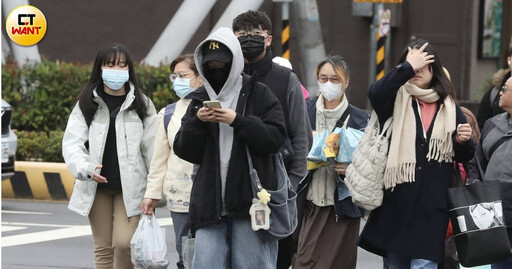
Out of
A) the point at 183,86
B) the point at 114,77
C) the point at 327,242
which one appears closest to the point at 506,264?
the point at 327,242

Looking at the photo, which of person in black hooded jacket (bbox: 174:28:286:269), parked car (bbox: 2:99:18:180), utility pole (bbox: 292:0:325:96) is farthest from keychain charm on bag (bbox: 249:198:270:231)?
utility pole (bbox: 292:0:325:96)

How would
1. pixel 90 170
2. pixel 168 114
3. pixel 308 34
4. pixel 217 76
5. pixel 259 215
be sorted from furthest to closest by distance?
pixel 308 34 < pixel 168 114 < pixel 90 170 < pixel 217 76 < pixel 259 215

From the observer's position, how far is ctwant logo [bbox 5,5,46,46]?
16141 millimetres

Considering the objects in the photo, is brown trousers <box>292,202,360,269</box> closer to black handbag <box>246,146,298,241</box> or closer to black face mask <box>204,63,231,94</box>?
black handbag <box>246,146,298,241</box>

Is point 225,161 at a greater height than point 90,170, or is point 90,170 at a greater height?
point 225,161

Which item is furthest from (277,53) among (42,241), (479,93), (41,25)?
(42,241)

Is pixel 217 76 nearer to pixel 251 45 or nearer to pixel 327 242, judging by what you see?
pixel 251 45

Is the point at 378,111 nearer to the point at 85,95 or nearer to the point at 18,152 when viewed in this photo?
the point at 85,95

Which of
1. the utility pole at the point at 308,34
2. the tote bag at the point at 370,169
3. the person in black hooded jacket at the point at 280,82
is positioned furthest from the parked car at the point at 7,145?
the tote bag at the point at 370,169

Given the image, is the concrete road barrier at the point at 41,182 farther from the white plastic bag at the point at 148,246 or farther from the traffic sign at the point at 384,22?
the white plastic bag at the point at 148,246

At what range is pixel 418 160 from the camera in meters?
6.47

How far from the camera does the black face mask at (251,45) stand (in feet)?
21.6

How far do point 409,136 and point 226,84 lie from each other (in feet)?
3.97

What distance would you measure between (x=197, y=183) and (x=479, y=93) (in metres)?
15.5
